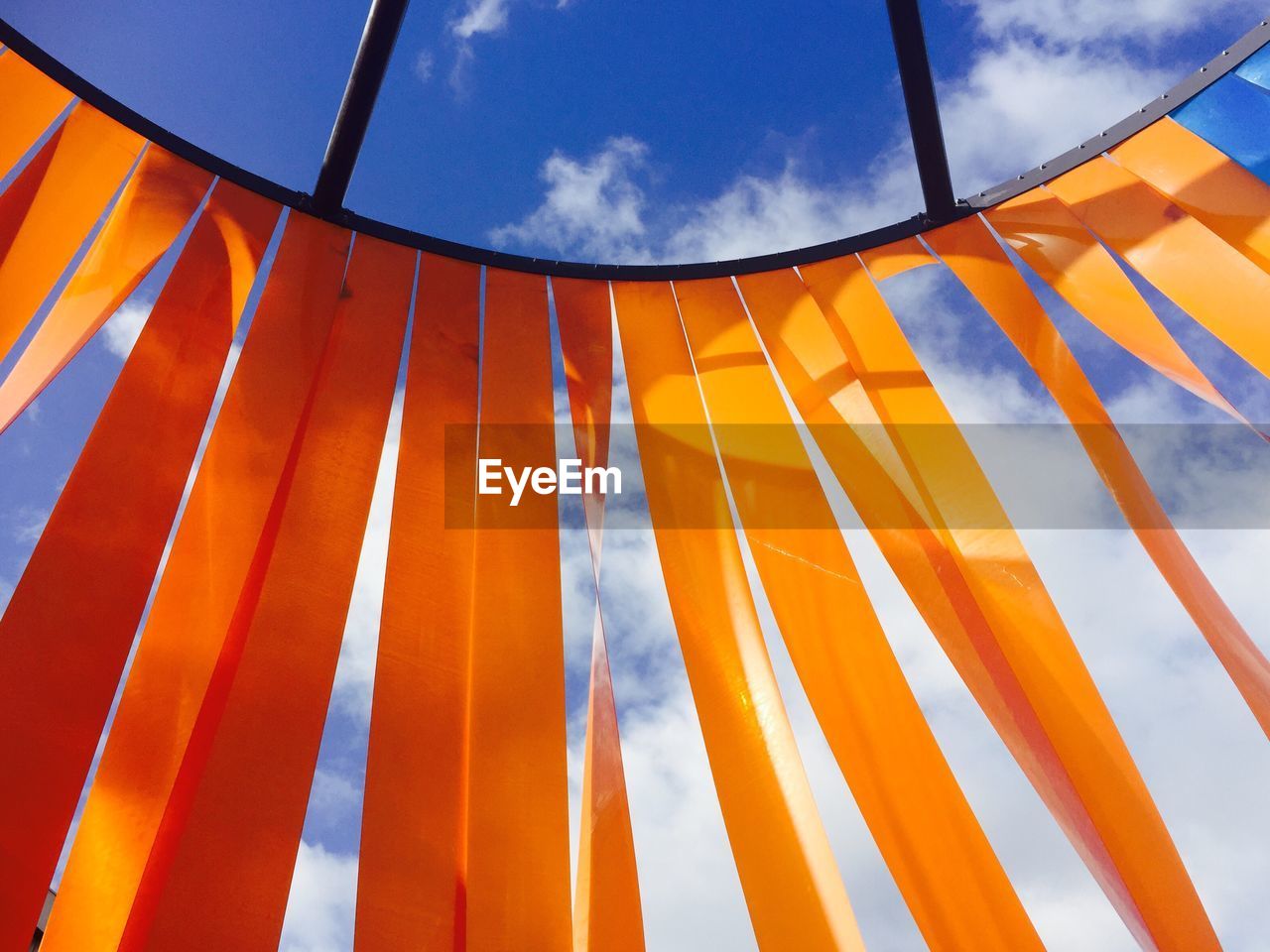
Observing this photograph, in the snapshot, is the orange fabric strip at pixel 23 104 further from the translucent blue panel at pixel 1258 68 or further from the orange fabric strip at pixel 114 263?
the translucent blue panel at pixel 1258 68

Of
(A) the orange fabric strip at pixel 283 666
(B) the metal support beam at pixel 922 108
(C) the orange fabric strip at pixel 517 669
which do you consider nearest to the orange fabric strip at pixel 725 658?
(C) the orange fabric strip at pixel 517 669

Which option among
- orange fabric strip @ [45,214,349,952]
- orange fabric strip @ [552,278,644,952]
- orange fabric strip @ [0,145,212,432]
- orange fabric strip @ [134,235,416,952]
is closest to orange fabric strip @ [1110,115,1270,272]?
orange fabric strip @ [552,278,644,952]

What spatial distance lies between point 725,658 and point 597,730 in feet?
1.67

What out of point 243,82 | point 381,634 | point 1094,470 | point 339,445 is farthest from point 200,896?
point 243,82

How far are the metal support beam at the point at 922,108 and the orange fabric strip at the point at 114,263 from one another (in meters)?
2.63

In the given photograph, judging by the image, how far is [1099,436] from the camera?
3779 mm

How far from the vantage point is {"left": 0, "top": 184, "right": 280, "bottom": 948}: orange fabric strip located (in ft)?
8.43

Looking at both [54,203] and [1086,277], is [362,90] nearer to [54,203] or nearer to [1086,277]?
[54,203]

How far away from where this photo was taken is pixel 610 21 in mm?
5000

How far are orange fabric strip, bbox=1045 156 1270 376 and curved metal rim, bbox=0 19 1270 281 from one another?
122 millimetres

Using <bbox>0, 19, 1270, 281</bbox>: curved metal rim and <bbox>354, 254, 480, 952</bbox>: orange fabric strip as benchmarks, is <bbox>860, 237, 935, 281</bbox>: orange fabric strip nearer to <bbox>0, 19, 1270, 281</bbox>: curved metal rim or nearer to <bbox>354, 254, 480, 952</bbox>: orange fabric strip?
<bbox>0, 19, 1270, 281</bbox>: curved metal rim

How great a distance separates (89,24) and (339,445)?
1.96 metres

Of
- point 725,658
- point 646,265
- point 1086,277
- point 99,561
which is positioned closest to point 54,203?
point 99,561

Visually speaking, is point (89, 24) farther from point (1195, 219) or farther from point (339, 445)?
point (1195, 219)
